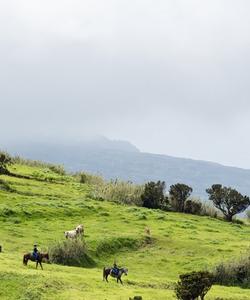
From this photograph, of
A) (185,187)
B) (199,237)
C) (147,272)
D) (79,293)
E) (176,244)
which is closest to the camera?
(79,293)

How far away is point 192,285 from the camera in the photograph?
120 ft

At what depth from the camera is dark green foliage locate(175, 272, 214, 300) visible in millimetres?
36650

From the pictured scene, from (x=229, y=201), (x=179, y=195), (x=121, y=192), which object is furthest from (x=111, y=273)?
(x=229, y=201)

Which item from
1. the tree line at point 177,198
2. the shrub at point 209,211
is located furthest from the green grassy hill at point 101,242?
the shrub at point 209,211

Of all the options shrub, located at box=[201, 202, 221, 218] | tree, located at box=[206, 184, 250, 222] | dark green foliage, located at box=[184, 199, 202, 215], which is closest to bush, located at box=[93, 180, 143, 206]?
dark green foliage, located at box=[184, 199, 202, 215]

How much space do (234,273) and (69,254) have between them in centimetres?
1229

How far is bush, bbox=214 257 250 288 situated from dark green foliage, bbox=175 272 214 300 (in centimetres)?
1055

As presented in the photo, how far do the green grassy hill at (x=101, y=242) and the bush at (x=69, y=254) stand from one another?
95cm

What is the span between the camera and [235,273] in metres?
48.3

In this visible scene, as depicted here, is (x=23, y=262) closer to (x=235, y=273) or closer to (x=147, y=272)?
(x=147, y=272)

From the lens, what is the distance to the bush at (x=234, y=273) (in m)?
47.9

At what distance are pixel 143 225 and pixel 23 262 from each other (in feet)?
73.1

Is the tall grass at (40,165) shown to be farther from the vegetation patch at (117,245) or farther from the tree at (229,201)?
the vegetation patch at (117,245)

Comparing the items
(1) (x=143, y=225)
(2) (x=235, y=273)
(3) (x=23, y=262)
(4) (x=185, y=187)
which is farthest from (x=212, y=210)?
(3) (x=23, y=262)
